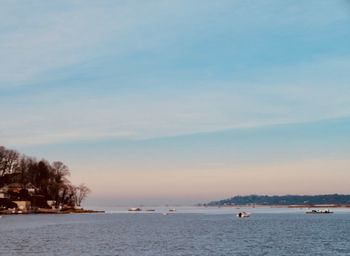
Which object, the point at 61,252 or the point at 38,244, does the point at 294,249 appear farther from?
the point at 38,244

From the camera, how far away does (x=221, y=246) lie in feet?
221

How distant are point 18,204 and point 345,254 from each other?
15133 centimetres

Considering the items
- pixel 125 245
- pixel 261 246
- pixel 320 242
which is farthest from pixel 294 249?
pixel 125 245

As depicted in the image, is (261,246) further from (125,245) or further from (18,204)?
(18,204)

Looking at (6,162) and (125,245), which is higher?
(6,162)

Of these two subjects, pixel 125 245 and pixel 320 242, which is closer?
pixel 125 245

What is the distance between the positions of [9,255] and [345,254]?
33377mm

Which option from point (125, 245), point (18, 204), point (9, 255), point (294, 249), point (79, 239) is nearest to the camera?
point (9, 255)

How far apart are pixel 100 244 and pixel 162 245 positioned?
303 inches

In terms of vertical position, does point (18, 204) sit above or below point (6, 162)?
below

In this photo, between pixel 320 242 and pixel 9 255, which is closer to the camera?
pixel 9 255

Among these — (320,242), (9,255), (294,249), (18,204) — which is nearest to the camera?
(9,255)

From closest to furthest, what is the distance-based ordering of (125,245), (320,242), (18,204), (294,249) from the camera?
(294,249), (125,245), (320,242), (18,204)

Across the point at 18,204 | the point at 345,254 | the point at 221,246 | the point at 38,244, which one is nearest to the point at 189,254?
the point at 221,246
